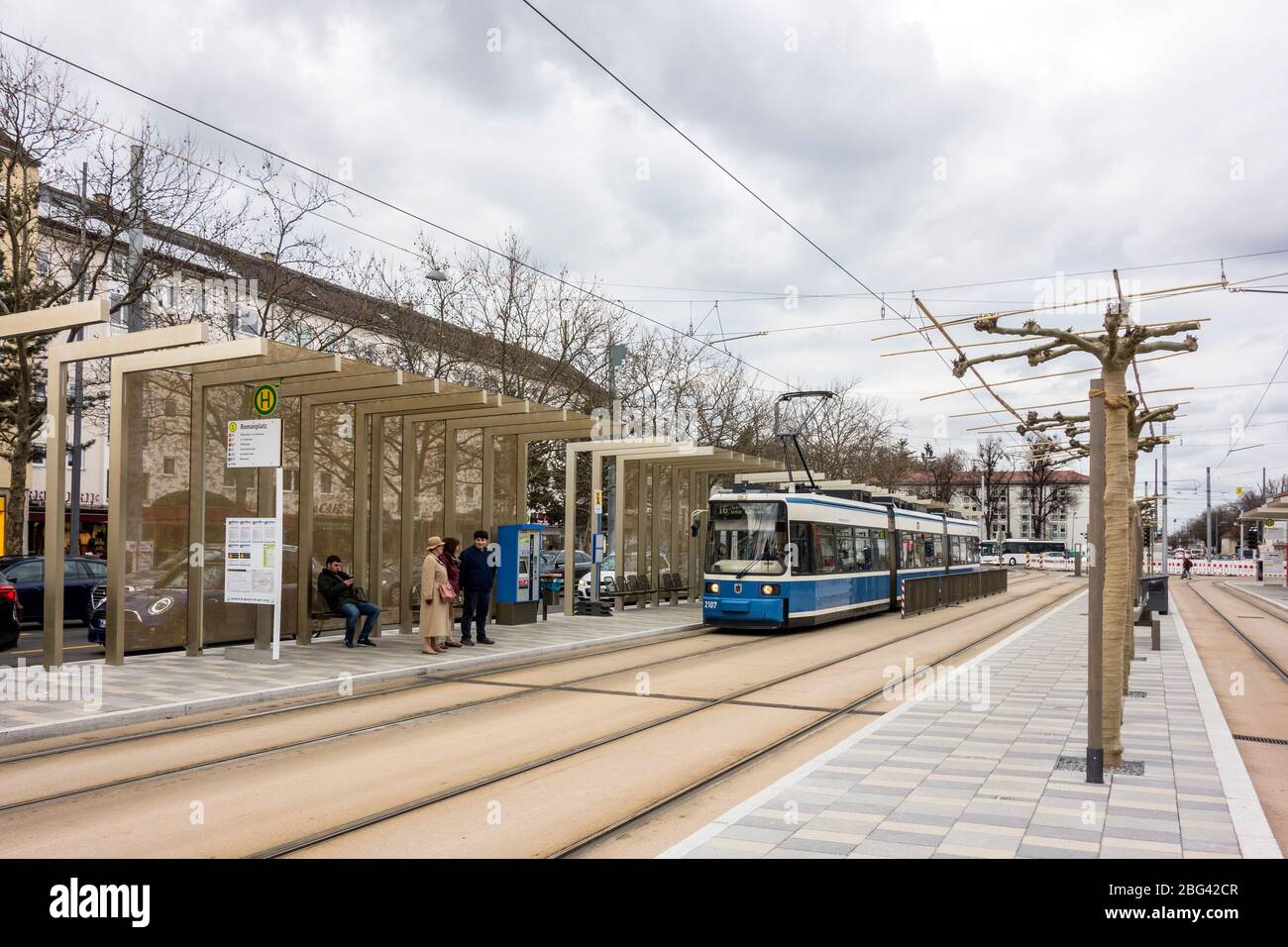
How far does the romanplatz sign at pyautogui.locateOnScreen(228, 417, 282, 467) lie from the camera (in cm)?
1332

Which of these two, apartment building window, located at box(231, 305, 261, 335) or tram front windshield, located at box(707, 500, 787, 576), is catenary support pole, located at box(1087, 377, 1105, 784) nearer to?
tram front windshield, located at box(707, 500, 787, 576)

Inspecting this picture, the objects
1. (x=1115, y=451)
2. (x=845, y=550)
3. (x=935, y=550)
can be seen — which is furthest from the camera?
(x=935, y=550)

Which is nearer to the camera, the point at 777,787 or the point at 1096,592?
the point at 777,787

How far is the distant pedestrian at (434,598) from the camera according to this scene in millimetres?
14859

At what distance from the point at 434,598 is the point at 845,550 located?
11.4 m

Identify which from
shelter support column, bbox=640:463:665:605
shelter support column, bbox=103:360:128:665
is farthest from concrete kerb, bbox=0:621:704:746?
shelter support column, bbox=640:463:665:605

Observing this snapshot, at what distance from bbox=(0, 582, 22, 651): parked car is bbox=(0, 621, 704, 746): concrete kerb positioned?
93.0 inches

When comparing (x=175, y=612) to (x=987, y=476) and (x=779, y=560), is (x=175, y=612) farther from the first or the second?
(x=987, y=476)

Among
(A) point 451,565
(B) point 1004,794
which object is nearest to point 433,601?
(A) point 451,565

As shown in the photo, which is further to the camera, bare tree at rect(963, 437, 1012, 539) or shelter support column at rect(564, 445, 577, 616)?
bare tree at rect(963, 437, 1012, 539)

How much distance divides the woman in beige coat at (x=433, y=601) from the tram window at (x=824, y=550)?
921 centimetres

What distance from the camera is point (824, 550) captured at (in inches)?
874

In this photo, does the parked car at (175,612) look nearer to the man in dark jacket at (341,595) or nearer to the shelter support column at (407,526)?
the man in dark jacket at (341,595)

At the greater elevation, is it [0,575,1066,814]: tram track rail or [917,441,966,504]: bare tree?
[917,441,966,504]: bare tree
